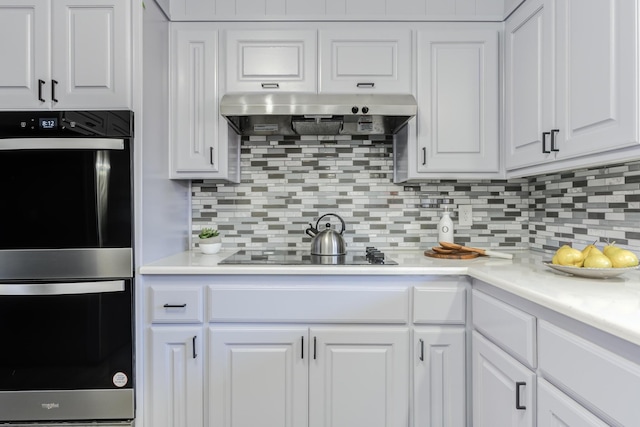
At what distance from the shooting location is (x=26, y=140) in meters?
1.53

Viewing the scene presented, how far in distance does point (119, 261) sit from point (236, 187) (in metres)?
0.86

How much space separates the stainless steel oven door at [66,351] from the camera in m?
1.53

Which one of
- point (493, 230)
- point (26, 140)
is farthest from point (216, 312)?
point (493, 230)

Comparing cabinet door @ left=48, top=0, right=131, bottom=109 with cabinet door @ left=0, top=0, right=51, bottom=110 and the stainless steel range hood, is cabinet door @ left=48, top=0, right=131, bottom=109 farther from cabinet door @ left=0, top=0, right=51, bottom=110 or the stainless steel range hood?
the stainless steel range hood

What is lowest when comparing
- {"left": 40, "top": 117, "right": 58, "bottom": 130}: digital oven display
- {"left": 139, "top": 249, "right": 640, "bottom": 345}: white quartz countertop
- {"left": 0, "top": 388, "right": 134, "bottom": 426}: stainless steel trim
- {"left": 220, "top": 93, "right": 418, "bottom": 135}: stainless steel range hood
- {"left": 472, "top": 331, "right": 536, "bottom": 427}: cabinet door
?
{"left": 0, "top": 388, "right": 134, "bottom": 426}: stainless steel trim

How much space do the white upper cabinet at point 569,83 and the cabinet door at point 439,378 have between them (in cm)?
88

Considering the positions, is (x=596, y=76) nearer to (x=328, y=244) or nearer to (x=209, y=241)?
(x=328, y=244)

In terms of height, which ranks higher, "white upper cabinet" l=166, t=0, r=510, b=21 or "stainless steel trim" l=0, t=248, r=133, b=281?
"white upper cabinet" l=166, t=0, r=510, b=21

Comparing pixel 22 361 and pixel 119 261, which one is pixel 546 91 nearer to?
pixel 119 261

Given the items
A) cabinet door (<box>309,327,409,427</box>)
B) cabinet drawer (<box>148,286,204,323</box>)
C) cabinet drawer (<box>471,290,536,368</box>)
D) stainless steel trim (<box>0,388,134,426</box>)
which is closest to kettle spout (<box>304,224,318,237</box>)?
cabinet door (<box>309,327,409,427</box>)

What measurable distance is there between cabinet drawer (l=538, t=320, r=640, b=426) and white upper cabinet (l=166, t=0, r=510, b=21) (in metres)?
1.64

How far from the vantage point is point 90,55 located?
1.59m

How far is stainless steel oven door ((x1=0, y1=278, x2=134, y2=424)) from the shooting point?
5.02 ft

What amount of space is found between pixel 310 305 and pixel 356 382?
397 millimetres
